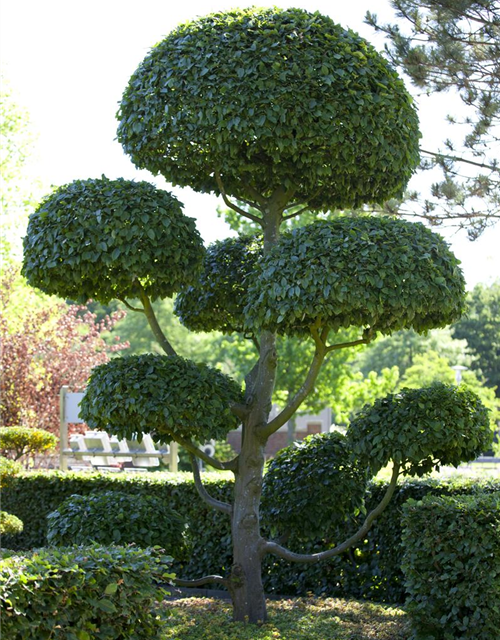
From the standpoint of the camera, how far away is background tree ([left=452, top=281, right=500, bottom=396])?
4012 centimetres

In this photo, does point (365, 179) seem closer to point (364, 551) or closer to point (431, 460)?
point (431, 460)

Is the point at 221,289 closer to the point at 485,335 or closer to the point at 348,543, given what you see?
the point at 348,543

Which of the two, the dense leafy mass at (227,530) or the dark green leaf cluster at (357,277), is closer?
the dark green leaf cluster at (357,277)

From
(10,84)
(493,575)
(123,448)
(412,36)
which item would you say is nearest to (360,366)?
(10,84)

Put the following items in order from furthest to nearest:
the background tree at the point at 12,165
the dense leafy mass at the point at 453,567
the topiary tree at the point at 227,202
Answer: the background tree at the point at 12,165
the dense leafy mass at the point at 453,567
the topiary tree at the point at 227,202

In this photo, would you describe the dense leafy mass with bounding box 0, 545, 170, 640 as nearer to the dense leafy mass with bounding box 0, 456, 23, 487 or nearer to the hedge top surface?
the hedge top surface

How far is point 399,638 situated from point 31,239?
349 centimetres

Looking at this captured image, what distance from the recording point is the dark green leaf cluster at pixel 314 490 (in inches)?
228

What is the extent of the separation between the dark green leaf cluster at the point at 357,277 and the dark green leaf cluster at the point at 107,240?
0.62 metres

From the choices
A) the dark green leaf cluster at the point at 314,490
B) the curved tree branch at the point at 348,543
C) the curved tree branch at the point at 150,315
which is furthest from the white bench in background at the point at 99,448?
the curved tree branch at the point at 348,543

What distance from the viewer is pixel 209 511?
733 cm

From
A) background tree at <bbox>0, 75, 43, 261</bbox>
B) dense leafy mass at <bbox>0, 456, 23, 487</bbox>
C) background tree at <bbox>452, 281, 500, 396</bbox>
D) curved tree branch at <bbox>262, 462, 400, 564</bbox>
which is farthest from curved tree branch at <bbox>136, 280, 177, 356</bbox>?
background tree at <bbox>452, 281, 500, 396</bbox>

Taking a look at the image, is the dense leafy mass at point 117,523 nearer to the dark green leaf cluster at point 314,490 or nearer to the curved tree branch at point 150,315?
the dark green leaf cluster at point 314,490

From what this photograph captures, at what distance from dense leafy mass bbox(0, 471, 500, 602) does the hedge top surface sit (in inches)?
102
